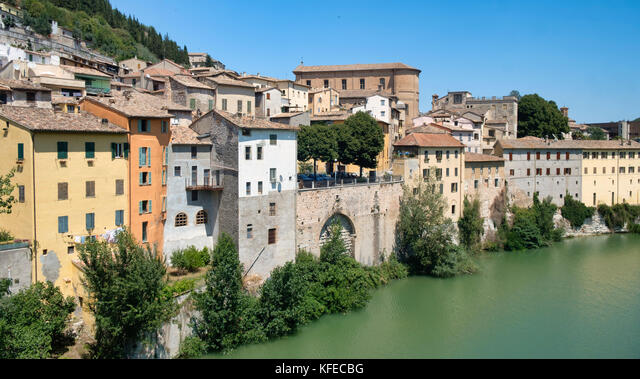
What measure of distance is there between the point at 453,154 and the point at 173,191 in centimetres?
2093

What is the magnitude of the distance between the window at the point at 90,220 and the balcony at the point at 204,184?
15.8 ft

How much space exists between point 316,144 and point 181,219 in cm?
1113

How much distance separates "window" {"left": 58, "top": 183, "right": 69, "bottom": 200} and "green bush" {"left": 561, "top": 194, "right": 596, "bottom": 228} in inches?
1534

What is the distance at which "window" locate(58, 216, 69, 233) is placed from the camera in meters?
18.5

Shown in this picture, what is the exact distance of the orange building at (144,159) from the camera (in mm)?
20859

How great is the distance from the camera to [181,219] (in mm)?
23609

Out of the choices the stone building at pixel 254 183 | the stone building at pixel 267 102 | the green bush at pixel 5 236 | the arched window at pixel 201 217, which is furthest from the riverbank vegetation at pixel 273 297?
the stone building at pixel 267 102

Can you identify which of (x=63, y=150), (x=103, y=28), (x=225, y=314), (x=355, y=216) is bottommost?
(x=225, y=314)

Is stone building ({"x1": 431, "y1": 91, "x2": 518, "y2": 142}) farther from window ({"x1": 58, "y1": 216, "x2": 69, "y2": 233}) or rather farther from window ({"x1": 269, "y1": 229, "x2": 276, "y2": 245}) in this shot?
window ({"x1": 58, "y1": 216, "x2": 69, "y2": 233})

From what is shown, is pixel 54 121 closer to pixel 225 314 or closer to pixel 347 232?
pixel 225 314

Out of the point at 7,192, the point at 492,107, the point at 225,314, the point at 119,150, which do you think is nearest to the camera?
the point at 7,192

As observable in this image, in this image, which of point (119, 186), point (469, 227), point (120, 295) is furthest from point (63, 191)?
point (469, 227)

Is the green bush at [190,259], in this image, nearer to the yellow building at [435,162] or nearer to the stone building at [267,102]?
the yellow building at [435,162]

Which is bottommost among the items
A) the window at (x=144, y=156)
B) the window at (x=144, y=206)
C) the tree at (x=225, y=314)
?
the tree at (x=225, y=314)
